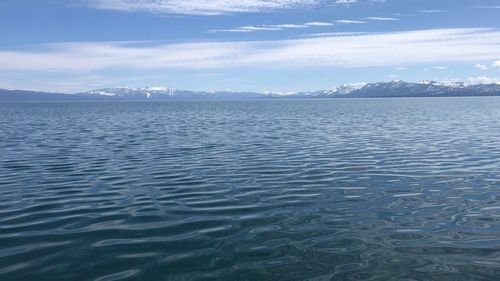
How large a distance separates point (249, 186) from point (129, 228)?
8.86 meters

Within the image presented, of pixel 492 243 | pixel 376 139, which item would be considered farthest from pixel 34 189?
pixel 376 139

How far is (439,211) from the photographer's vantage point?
19.1 m

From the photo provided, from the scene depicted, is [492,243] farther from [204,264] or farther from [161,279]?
[161,279]

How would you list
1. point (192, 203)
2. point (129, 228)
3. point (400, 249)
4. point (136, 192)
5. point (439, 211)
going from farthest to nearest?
point (136, 192) < point (192, 203) < point (439, 211) < point (129, 228) < point (400, 249)

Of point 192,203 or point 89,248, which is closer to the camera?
point 89,248

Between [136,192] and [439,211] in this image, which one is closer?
[439,211]

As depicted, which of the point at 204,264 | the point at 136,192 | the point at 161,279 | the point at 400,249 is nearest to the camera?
the point at 161,279

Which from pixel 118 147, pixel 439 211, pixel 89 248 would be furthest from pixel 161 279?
pixel 118 147

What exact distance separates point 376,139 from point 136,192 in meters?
32.3

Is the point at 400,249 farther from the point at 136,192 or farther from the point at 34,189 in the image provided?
the point at 34,189

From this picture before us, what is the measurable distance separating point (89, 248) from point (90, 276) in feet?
7.77

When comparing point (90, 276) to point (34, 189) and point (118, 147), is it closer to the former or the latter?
point (34, 189)

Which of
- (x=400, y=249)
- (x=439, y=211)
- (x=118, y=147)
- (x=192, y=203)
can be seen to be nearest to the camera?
(x=400, y=249)

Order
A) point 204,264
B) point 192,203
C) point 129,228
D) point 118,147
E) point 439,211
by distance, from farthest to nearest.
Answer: point 118,147
point 192,203
point 439,211
point 129,228
point 204,264
